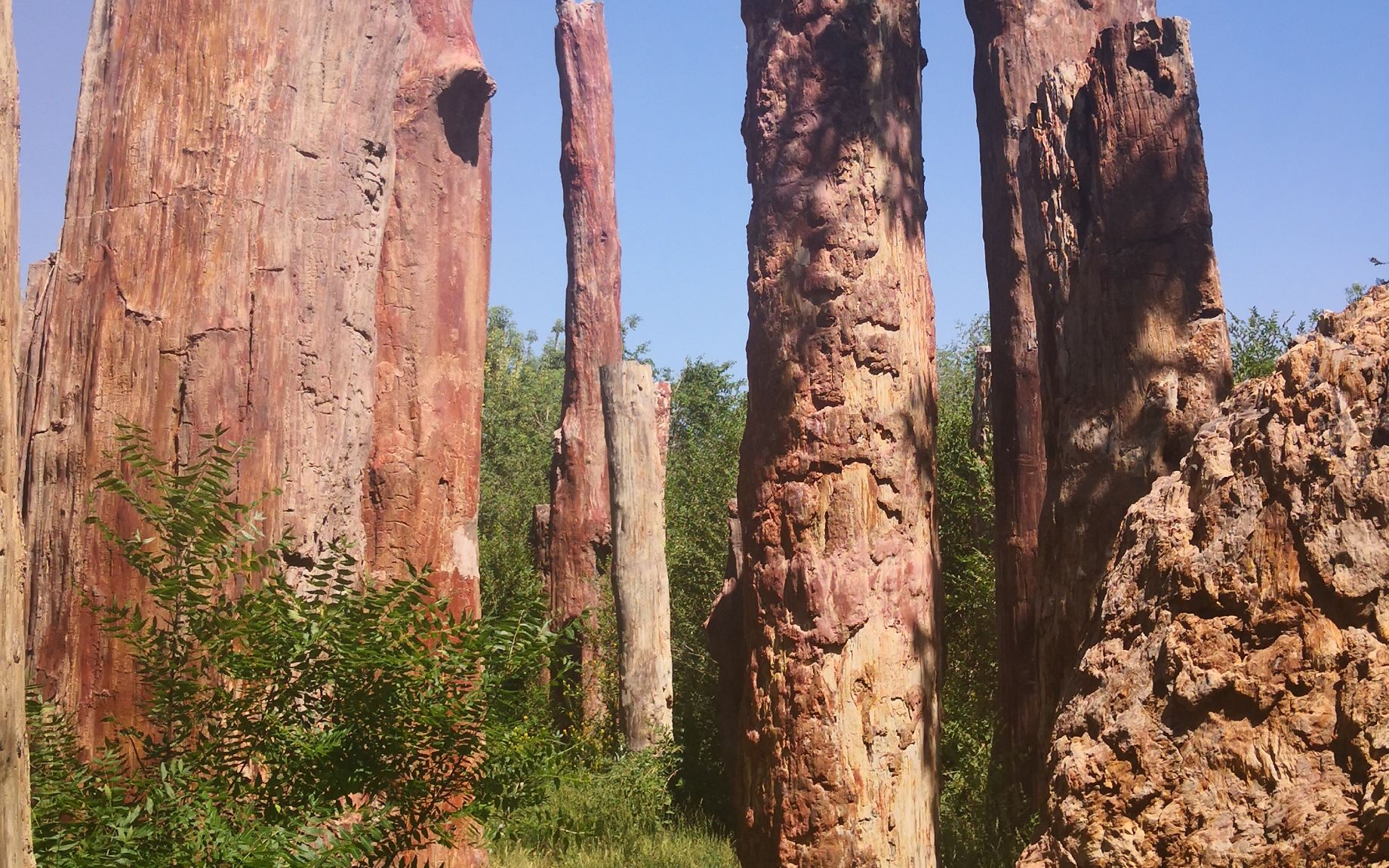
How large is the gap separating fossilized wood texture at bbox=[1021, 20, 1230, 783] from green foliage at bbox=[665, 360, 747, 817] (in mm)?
4268

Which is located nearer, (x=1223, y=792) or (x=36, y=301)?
(x=1223, y=792)

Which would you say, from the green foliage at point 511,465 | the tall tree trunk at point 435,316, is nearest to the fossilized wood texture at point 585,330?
the green foliage at point 511,465

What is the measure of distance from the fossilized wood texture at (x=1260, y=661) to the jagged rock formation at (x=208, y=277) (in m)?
2.02

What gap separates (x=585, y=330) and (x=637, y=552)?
3.64 m

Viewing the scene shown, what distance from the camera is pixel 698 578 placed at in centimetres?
1203

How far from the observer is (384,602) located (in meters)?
2.96

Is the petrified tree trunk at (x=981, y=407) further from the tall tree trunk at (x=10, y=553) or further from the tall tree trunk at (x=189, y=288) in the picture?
the tall tree trunk at (x=10, y=553)

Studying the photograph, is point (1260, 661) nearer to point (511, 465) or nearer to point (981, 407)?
point (981, 407)

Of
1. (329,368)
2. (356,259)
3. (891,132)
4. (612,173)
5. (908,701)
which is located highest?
(612,173)

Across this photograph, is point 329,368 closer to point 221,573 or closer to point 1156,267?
point 221,573

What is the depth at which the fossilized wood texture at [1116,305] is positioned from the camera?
3812mm

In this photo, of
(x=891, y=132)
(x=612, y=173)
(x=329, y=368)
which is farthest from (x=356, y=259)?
(x=612, y=173)

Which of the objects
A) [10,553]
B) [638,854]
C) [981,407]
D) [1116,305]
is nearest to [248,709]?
[10,553]

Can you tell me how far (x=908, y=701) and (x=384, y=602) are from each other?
6.15 feet
